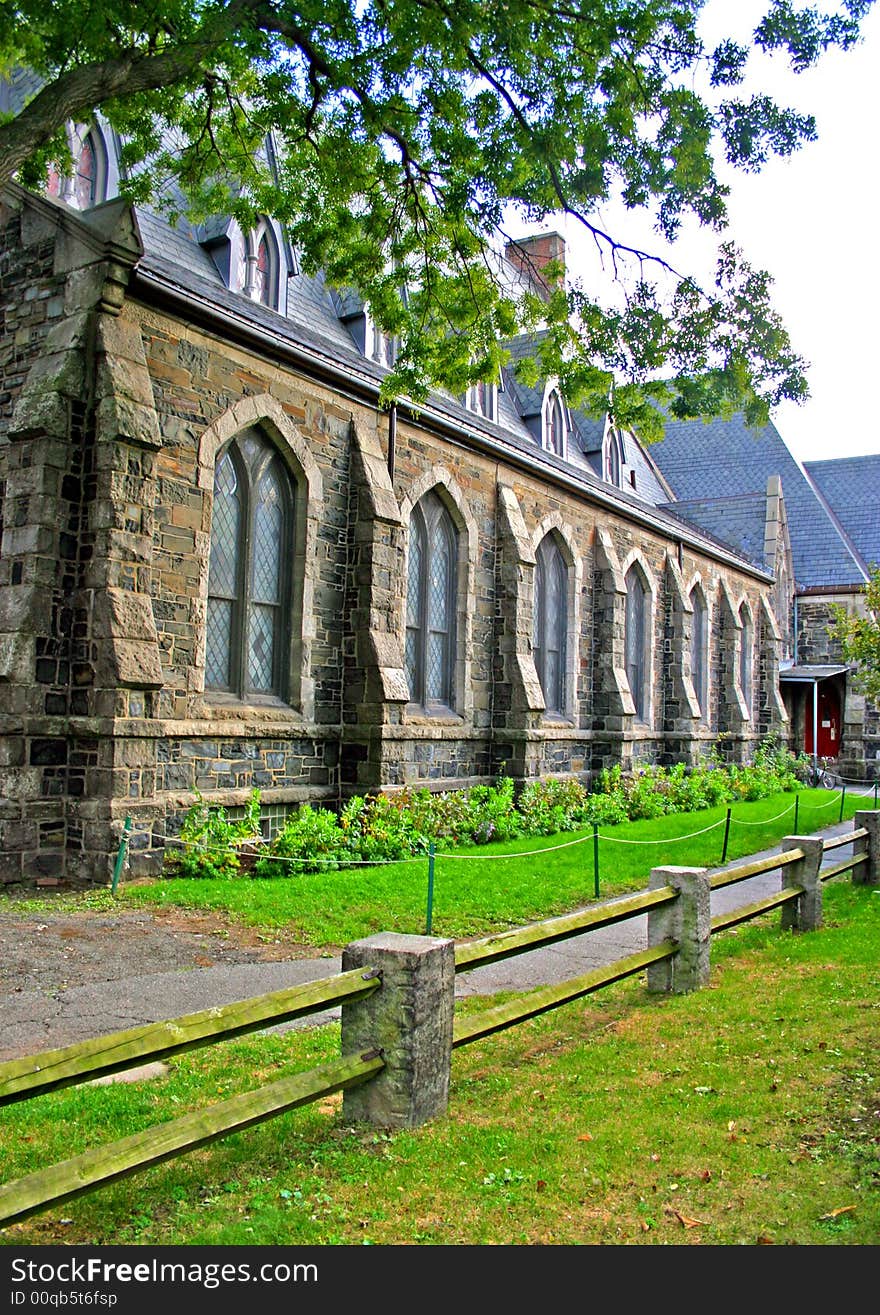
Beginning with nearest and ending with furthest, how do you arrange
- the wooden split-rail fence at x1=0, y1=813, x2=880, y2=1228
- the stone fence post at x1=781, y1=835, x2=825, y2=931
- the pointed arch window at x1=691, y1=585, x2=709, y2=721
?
1. the wooden split-rail fence at x1=0, y1=813, x2=880, y2=1228
2. the stone fence post at x1=781, y1=835, x2=825, y2=931
3. the pointed arch window at x1=691, y1=585, x2=709, y2=721

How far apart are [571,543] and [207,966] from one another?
592 inches

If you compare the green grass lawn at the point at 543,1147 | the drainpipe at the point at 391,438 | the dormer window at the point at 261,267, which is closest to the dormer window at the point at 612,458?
the drainpipe at the point at 391,438

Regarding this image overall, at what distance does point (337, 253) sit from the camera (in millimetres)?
11812

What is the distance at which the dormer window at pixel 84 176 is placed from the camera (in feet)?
42.7

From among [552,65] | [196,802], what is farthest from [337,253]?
[196,802]

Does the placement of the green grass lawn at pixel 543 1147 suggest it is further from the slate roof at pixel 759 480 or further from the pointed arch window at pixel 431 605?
the slate roof at pixel 759 480

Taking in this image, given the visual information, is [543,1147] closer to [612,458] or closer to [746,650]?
[612,458]

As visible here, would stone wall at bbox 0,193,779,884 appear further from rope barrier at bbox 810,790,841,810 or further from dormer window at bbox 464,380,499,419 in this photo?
rope barrier at bbox 810,790,841,810

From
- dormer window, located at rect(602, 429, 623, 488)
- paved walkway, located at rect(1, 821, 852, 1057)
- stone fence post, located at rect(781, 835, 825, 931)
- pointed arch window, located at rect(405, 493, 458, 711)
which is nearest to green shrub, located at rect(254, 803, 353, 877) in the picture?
paved walkway, located at rect(1, 821, 852, 1057)

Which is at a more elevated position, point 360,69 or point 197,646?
point 360,69

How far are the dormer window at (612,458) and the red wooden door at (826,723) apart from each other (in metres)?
14.8

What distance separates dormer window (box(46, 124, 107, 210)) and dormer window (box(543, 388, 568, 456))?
11339 millimetres

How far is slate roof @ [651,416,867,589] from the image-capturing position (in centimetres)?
3722

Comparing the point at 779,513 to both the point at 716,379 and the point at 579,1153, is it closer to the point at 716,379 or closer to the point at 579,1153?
the point at 716,379
